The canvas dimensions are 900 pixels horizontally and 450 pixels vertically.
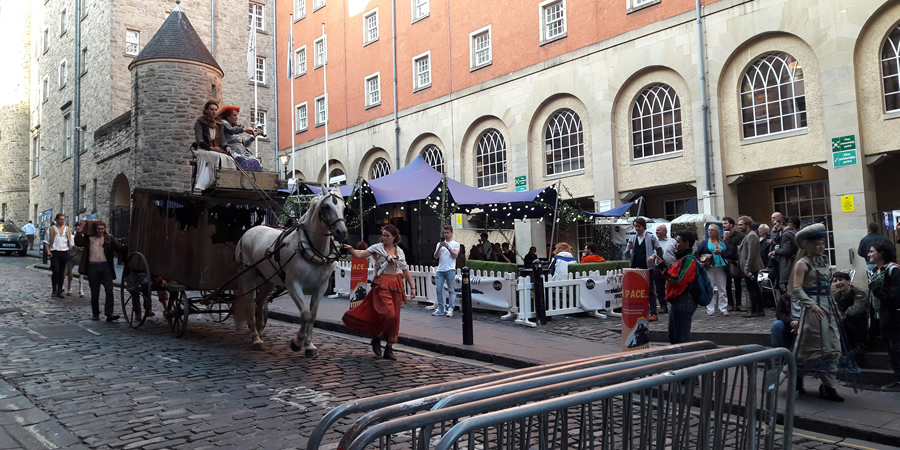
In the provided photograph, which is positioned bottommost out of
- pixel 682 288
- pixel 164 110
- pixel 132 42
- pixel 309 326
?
pixel 309 326

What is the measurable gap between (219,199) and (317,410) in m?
5.17

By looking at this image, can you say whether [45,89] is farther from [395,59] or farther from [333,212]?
[333,212]

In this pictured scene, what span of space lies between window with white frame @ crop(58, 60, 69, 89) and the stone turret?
49.4ft

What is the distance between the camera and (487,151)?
26703 millimetres

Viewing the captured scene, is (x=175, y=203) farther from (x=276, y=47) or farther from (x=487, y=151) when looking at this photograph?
(x=276, y=47)

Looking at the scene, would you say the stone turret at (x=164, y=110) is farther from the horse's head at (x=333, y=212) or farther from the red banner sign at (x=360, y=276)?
the horse's head at (x=333, y=212)

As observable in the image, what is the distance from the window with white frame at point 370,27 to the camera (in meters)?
31.9

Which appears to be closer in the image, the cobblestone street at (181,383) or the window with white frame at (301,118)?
the cobblestone street at (181,383)

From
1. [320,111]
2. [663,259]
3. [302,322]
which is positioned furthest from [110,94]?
[663,259]

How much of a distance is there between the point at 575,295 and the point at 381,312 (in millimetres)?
5502

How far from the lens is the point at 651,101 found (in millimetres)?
21094

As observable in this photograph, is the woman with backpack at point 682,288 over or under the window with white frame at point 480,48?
under

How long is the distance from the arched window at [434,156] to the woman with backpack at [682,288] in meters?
21.1

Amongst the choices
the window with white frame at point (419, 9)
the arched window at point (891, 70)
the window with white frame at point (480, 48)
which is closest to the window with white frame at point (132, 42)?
the window with white frame at point (419, 9)
